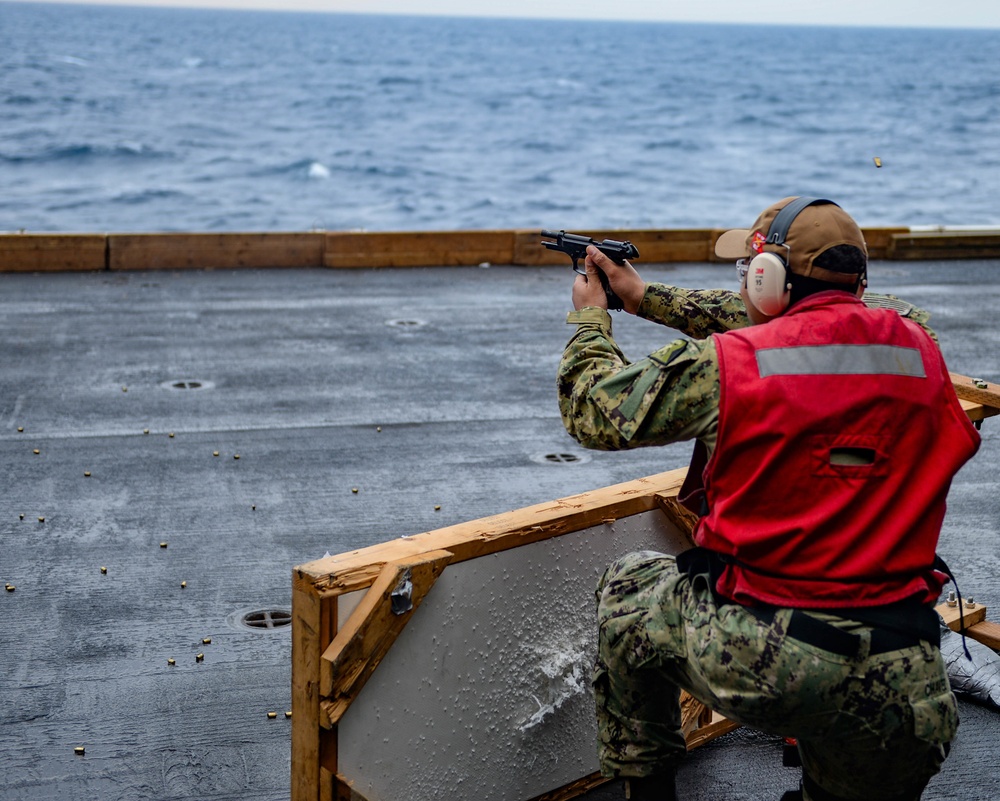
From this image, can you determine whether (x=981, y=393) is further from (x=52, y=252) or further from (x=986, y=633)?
(x=52, y=252)

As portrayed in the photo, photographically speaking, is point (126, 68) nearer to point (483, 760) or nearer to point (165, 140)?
point (165, 140)

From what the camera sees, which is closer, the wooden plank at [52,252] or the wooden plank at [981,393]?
the wooden plank at [981,393]

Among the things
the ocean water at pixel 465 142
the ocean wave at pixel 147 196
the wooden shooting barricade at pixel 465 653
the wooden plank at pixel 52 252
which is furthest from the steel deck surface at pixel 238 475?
the ocean wave at pixel 147 196

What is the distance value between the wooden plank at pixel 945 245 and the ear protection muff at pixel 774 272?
43.2 feet

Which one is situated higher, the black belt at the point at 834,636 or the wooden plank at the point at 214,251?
the black belt at the point at 834,636

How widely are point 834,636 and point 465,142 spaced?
6710 centimetres

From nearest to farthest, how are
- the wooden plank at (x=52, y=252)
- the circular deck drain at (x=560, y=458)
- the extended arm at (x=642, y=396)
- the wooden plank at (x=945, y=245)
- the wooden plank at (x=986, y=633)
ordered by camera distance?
the extended arm at (x=642, y=396) → the wooden plank at (x=986, y=633) → the circular deck drain at (x=560, y=458) → the wooden plank at (x=52, y=252) → the wooden plank at (x=945, y=245)

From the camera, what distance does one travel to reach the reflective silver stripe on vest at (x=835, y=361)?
2586 millimetres

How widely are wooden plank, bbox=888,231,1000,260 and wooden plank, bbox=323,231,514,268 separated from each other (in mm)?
5108

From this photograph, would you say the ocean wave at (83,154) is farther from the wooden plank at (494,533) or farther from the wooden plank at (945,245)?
the wooden plank at (494,533)

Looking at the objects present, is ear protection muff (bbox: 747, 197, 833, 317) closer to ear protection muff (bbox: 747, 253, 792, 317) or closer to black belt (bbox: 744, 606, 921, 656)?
ear protection muff (bbox: 747, 253, 792, 317)

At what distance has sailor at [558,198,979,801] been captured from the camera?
257 centimetres

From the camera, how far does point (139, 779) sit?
151 inches

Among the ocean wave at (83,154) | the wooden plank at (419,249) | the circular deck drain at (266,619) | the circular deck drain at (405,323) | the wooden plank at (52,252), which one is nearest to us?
the circular deck drain at (266,619)
